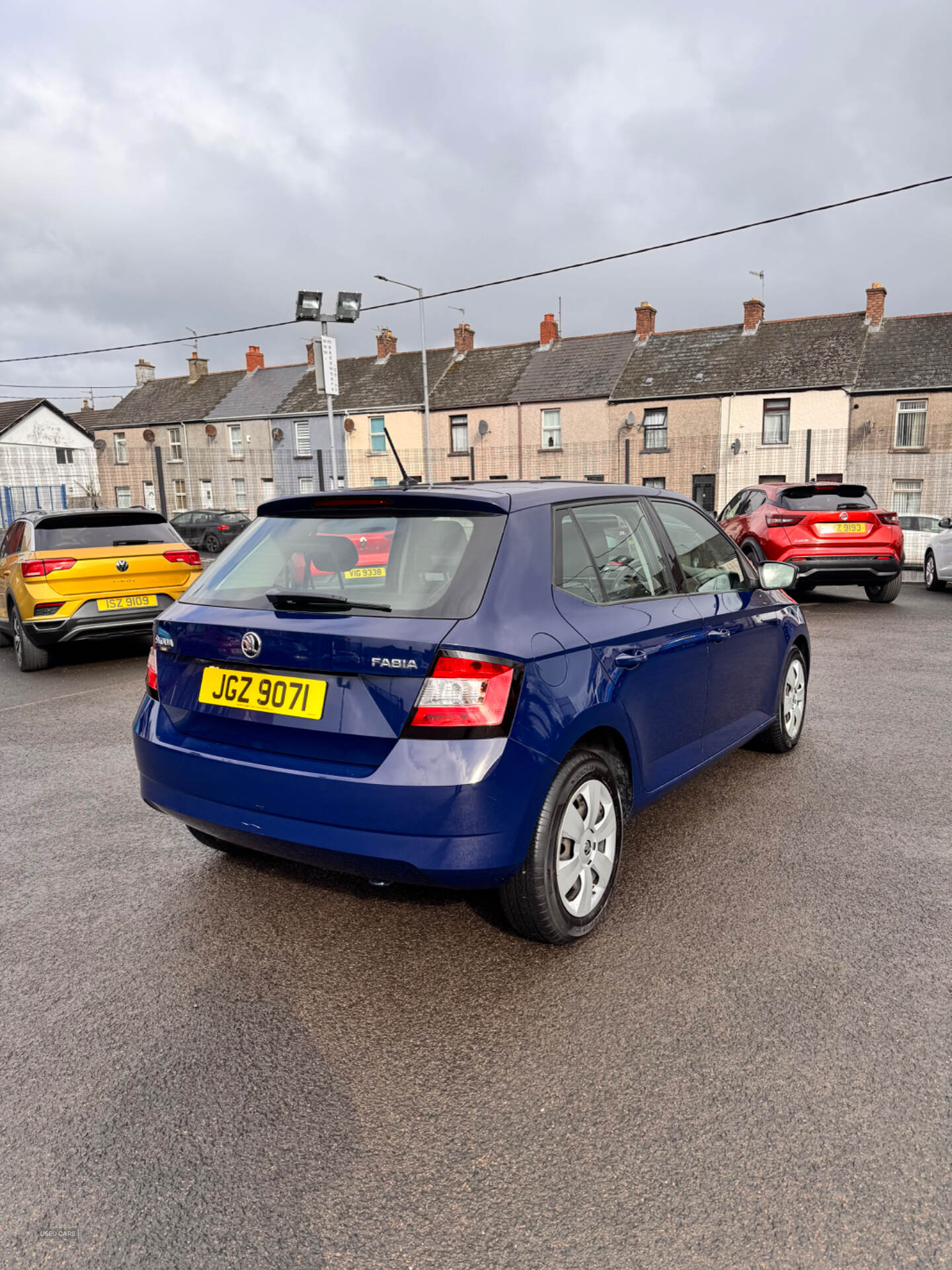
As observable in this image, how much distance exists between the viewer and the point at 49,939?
134 inches

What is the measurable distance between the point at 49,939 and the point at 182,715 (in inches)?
39.0

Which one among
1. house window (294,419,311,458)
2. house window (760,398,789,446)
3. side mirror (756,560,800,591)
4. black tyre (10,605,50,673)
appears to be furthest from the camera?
house window (294,419,311,458)

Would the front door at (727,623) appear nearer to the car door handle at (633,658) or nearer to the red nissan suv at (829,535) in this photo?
the car door handle at (633,658)

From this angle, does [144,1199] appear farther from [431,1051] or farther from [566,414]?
[566,414]

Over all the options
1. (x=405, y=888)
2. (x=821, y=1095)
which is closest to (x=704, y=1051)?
(x=821, y=1095)

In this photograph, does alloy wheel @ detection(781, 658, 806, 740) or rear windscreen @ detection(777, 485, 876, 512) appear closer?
alloy wheel @ detection(781, 658, 806, 740)

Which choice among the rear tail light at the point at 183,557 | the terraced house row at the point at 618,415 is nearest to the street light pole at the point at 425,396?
the terraced house row at the point at 618,415

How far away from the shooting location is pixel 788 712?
5527 mm

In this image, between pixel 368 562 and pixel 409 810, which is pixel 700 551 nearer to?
pixel 368 562

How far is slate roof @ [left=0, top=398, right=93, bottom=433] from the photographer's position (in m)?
51.8

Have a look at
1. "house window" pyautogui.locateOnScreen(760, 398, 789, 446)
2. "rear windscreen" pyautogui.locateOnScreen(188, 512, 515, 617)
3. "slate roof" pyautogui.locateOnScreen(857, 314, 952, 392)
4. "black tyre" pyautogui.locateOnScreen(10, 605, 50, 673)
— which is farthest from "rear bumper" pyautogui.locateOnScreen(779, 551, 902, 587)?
"slate roof" pyautogui.locateOnScreen(857, 314, 952, 392)

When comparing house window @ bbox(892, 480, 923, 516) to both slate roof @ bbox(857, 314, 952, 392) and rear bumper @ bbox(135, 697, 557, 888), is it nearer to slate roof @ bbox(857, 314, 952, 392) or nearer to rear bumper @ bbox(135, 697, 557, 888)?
slate roof @ bbox(857, 314, 952, 392)

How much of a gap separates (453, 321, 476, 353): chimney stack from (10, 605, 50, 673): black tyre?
36.8 m

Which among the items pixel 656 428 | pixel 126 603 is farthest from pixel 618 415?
pixel 126 603
